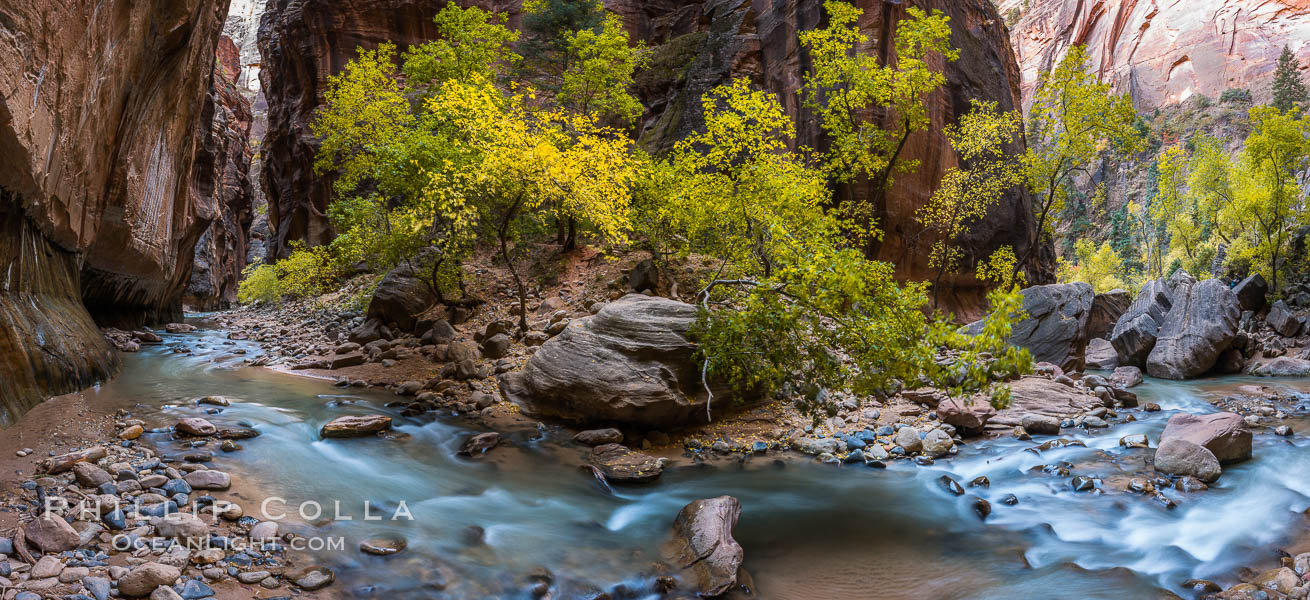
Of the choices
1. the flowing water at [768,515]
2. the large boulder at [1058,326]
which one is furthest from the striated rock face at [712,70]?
the flowing water at [768,515]

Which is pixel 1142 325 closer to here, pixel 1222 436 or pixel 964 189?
pixel 964 189

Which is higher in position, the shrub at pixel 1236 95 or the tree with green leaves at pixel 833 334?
the shrub at pixel 1236 95

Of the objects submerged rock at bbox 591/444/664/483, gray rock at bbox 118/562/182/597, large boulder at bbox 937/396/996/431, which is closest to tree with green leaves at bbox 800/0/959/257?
large boulder at bbox 937/396/996/431

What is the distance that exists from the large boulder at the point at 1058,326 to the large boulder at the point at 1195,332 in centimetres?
420

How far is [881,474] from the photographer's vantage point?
8555 millimetres

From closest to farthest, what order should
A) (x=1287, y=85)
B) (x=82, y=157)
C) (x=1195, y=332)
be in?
(x=82, y=157)
(x=1195, y=332)
(x=1287, y=85)

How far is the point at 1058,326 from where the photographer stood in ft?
54.0

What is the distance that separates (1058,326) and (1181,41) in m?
76.0

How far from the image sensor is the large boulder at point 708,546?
5.27 meters

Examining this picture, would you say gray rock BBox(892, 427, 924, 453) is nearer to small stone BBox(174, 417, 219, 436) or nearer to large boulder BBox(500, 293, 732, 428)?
large boulder BBox(500, 293, 732, 428)

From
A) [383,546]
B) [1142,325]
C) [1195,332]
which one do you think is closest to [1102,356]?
[1142,325]

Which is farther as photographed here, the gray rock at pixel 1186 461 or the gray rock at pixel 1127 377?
the gray rock at pixel 1127 377

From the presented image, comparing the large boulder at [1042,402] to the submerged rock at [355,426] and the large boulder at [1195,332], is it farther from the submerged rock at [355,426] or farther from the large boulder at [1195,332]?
the submerged rock at [355,426]

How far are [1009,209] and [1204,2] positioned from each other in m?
69.3
